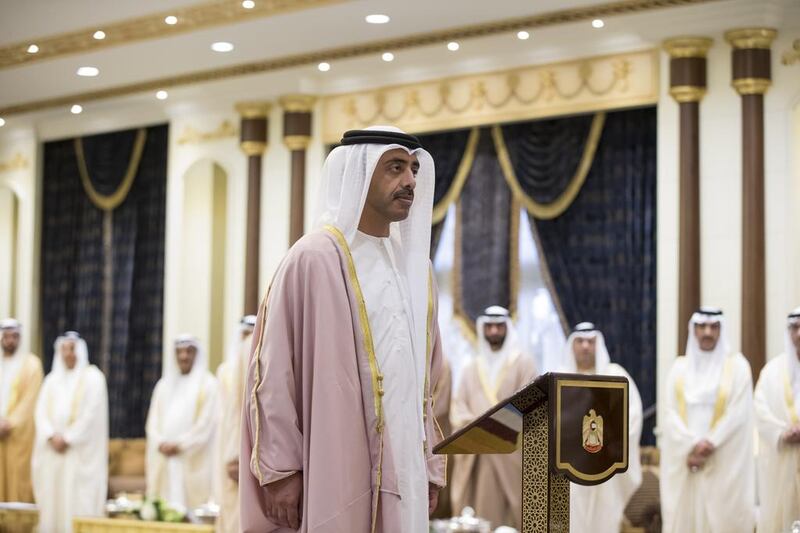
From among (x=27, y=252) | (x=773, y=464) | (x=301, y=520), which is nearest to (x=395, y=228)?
(x=301, y=520)

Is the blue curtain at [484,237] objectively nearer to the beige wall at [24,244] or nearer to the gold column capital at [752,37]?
the gold column capital at [752,37]

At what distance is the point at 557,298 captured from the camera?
10320mm

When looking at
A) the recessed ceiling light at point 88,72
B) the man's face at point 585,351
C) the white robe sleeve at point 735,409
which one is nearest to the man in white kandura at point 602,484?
the man's face at point 585,351

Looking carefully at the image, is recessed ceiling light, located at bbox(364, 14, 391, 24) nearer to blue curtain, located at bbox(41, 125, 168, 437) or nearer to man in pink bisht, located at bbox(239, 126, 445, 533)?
blue curtain, located at bbox(41, 125, 168, 437)

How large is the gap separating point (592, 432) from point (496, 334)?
21.6 feet

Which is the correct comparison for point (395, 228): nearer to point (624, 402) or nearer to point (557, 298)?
point (624, 402)

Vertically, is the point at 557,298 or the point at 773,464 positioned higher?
the point at 557,298

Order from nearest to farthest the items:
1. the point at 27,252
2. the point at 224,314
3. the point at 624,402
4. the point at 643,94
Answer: the point at 624,402
the point at 643,94
the point at 224,314
the point at 27,252

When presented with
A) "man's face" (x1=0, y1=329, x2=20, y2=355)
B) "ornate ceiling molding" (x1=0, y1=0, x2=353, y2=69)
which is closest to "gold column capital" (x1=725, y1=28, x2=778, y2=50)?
"ornate ceiling molding" (x1=0, y1=0, x2=353, y2=69)

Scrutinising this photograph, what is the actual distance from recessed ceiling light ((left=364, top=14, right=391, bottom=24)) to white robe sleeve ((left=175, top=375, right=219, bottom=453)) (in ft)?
10.5

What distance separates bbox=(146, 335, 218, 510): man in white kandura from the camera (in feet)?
33.6

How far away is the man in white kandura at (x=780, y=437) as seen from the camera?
780cm

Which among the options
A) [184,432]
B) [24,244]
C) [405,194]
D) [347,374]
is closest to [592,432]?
[347,374]

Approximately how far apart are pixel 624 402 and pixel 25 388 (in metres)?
9.02
